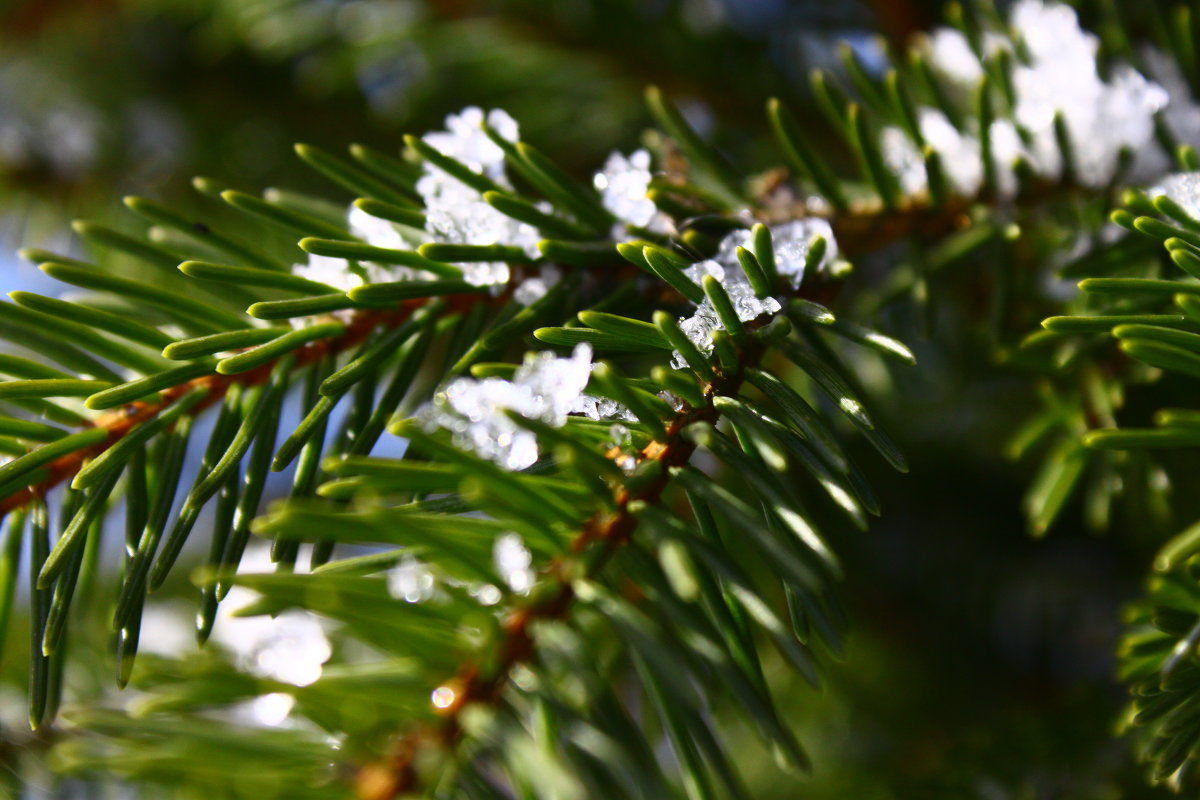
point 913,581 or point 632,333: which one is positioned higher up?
point 632,333

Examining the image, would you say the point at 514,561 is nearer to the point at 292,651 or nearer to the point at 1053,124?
the point at 292,651

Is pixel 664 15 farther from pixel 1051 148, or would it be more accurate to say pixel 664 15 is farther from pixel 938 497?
pixel 938 497

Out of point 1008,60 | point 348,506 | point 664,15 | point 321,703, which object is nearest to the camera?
A: point 321,703

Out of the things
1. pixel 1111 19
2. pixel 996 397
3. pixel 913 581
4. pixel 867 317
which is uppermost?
pixel 1111 19

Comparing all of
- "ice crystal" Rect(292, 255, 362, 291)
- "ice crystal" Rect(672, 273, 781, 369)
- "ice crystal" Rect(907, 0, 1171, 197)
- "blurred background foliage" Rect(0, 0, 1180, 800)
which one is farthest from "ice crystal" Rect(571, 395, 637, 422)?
"blurred background foliage" Rect(0, 0, 1180, 800)

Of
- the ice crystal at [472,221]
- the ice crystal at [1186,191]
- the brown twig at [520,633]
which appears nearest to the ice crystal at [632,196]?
the ice crystal at [472,221]

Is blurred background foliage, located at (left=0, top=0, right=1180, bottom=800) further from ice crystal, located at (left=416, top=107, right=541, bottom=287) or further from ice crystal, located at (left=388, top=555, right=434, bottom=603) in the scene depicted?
ice crystal, located at (left=388, top=555, right=434, bottom=603)

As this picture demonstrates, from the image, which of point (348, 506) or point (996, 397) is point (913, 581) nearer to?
point (996, 397)

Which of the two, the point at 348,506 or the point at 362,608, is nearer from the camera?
the point at 362,608

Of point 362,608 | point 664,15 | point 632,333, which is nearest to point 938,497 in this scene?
point 664,15

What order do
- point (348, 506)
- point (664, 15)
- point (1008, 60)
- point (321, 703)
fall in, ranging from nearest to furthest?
1. point (321, 703)
2. point (348, 506)
3. point (1008, 60)
4. point (664, 15)
